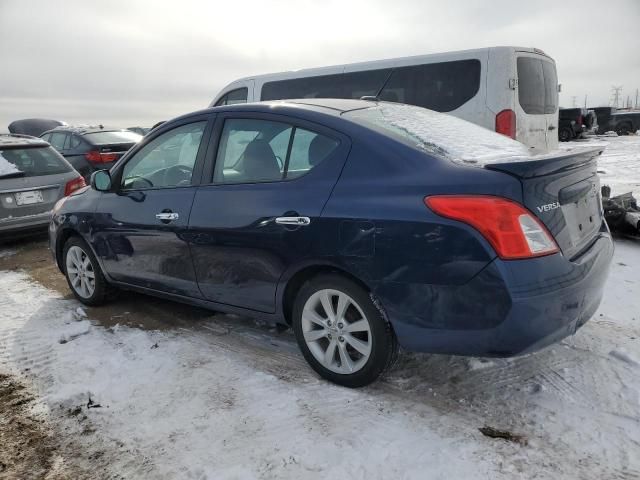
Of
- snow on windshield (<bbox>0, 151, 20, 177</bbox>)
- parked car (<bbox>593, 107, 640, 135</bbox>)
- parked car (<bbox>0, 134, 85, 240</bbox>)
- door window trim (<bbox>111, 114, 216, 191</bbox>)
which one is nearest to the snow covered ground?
door window trim (<bbox>111, 114, 216, 191</bbox>)

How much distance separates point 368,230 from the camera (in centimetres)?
254

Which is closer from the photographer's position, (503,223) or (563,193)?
(503,223)

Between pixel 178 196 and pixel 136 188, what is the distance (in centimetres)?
58

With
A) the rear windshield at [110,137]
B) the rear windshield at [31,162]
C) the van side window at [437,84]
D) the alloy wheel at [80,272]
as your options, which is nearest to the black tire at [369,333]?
the alloy wheel at [80,272]

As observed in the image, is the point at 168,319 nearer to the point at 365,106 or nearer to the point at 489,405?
the point at 365,106

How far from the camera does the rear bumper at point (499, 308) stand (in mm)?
2264

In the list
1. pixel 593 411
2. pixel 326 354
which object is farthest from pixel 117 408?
pixel 593 411

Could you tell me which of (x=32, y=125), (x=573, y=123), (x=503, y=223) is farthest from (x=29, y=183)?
(x=573, y=123)

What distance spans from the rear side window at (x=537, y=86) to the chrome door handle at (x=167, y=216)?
5.63 m

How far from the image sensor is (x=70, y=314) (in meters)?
4.23

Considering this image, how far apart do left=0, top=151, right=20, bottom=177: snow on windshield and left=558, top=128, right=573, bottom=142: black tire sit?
22.5 meters

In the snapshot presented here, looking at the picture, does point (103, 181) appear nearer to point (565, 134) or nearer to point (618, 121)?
point (565, 134)

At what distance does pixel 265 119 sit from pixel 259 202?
55 cm

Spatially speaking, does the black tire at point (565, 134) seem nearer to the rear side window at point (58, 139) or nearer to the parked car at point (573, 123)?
the parked car at point (573, 123)
